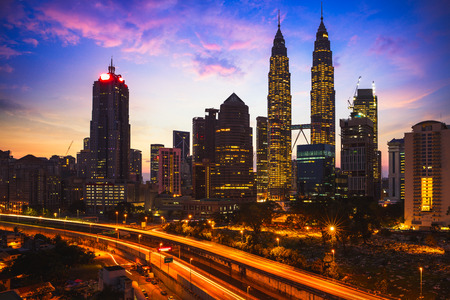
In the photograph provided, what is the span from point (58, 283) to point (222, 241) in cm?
3804

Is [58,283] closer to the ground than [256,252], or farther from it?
closer to the ground

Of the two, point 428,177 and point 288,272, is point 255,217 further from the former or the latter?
point 428,177

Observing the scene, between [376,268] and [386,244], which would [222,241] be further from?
[386,244]

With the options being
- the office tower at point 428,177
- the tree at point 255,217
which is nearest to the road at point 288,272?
the tree at point 255,217

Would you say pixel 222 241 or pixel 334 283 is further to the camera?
pixel 222 241

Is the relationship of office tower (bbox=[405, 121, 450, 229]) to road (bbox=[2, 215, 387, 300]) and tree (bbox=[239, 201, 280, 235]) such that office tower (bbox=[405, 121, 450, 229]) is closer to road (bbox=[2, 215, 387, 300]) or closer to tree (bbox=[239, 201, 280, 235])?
tree (bbox=[239, 201, 280, 235])

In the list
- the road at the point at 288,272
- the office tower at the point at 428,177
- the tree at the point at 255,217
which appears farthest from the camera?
the office tower at the point at 428,177

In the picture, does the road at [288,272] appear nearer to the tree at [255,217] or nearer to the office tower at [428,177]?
the tree at [255,217]

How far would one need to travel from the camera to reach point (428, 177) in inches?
5640

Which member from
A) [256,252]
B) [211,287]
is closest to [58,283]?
[211,287]

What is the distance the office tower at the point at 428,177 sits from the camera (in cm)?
14025

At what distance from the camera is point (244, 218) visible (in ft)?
424

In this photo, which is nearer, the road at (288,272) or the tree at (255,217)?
the road at (288,272)

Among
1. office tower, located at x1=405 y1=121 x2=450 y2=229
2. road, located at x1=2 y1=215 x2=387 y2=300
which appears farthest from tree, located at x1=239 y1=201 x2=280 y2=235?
office tower, located at x1=405 y1=121 x2=450 y2=229
